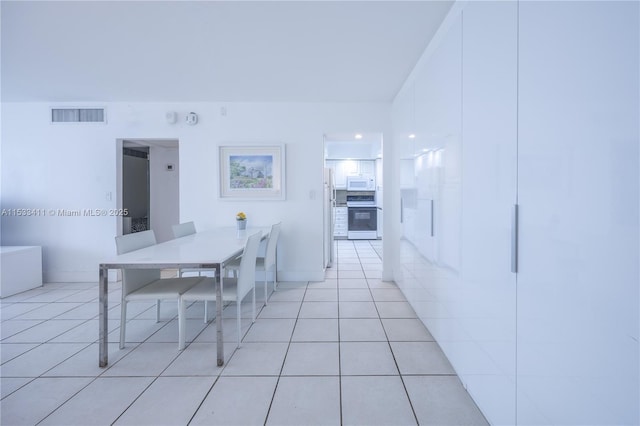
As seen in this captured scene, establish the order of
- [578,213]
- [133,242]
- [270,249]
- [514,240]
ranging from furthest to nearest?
[270,249] → [133,242] → [514,240] → [578,213]

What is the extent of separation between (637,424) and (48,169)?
588 centimetres

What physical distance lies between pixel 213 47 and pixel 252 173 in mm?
1773

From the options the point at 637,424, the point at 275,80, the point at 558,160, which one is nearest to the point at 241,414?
the point at 637,424

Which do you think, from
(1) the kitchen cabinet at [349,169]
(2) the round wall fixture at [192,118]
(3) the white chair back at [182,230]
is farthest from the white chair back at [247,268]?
(1) the kitchen cabinet at [349,169]

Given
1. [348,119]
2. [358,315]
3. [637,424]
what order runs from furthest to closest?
[348,119], [358,315], [637,424]

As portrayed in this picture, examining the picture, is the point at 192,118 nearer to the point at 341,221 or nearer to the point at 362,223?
the point at 341,221

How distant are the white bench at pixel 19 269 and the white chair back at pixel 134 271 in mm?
2411

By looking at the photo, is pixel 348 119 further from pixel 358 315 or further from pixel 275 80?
pixel 358 315

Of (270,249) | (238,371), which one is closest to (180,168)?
(270,249)

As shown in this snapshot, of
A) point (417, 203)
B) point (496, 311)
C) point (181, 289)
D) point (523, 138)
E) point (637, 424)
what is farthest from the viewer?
point (417, 203)

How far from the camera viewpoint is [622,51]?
0.75 m

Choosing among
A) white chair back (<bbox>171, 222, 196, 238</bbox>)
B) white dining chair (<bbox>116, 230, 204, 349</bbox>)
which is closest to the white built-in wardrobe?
white dining chair (<bbox>116, 230, 204, 349</bbox>)

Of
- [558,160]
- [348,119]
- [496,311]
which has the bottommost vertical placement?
[496,311]

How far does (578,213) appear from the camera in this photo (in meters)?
0.88
